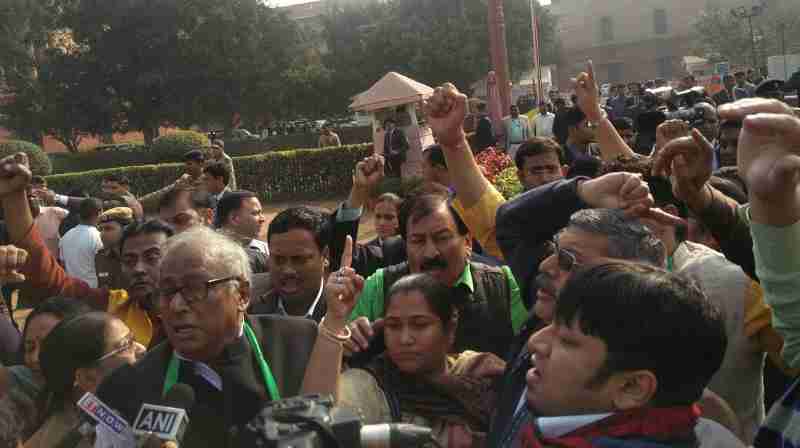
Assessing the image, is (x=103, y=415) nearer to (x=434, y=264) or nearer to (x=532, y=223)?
(x=532, y=223)

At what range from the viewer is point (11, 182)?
3.96 meters

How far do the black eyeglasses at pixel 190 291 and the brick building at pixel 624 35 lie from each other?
70.8m

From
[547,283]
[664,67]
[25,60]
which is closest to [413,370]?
[547,283]

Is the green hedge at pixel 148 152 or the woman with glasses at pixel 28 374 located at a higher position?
the woman with glasses at pixel 28 374

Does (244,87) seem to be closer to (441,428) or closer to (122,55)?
(122,55)

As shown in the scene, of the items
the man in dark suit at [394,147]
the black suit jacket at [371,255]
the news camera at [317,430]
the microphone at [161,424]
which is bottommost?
the man in dark suit at [394,147]

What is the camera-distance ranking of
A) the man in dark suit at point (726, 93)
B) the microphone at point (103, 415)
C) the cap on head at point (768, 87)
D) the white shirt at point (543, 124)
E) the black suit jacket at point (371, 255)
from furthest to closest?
the white shirt at point (543, 124)
the man in dark suit at point (726, 93)
the cap on head at point (768, 87)
the black suit jacket at point (371, 255)
the microphone at point (103, 415)

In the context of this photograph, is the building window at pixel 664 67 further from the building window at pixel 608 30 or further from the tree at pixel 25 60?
the tree at pixel 25 60

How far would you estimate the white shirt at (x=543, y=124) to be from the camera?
16.3 meters

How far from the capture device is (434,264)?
12.9ft

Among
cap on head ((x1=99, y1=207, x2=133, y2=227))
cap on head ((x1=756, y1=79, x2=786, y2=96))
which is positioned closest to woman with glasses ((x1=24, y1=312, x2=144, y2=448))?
cap on head ((x1=99, y1=207, x2=133, y2=227))

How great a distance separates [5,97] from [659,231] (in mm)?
38657

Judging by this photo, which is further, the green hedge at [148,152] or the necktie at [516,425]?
the green hedge at [148,152]

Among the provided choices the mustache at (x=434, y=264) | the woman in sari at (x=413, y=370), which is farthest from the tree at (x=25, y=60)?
the woman in sari at (x=413, y=370)
